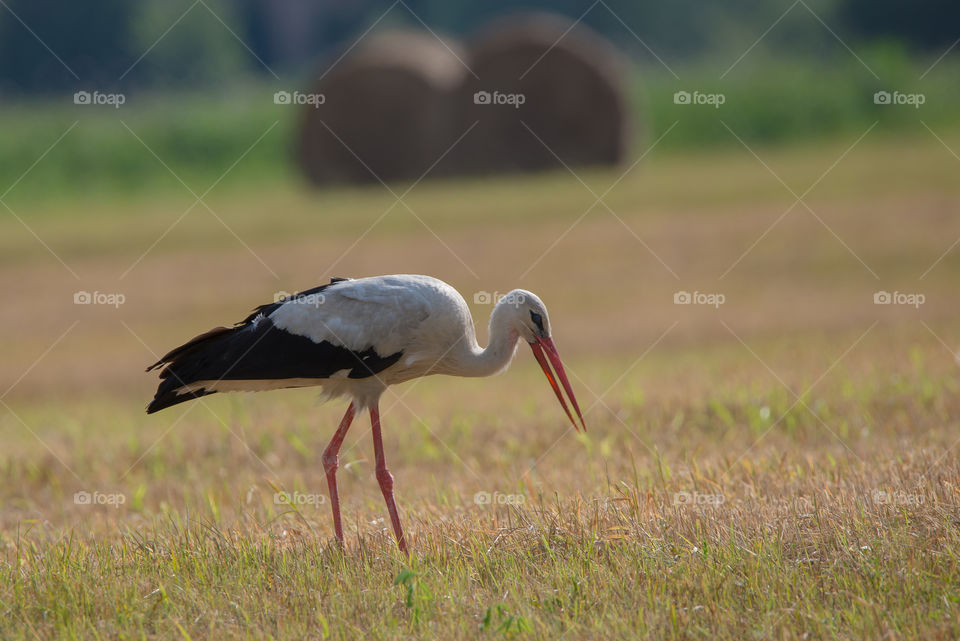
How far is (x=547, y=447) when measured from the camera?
8.18 metres

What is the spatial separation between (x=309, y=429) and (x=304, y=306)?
9.34 feet

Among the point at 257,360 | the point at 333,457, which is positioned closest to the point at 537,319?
the point at 333,457

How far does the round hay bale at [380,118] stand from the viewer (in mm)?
26328

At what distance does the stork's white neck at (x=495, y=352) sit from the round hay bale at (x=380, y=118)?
20.4 metres

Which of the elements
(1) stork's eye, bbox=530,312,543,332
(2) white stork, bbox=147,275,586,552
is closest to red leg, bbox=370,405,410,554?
(2) white stork, bbox=147,275,586,552

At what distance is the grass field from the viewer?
446 cm

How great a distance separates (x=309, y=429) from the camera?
29.1ft

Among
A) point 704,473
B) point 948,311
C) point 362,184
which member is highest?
point 362,184

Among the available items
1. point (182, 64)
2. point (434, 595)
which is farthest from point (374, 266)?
point (182, 64)

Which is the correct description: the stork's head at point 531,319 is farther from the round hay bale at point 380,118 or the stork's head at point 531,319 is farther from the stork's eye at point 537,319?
the round hay bale at point 380,118

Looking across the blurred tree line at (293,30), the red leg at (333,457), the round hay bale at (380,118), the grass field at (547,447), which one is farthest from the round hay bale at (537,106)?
the blurred tree line at (293,30)

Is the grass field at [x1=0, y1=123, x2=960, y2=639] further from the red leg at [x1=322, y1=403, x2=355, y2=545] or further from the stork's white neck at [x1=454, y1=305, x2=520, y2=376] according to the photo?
the stork's white neck at [x1=454, y1=305, x2=520, y2=376]

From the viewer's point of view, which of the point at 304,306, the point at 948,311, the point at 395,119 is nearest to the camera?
the point at 304,306

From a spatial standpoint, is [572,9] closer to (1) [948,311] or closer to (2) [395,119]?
(2) [395,119]
